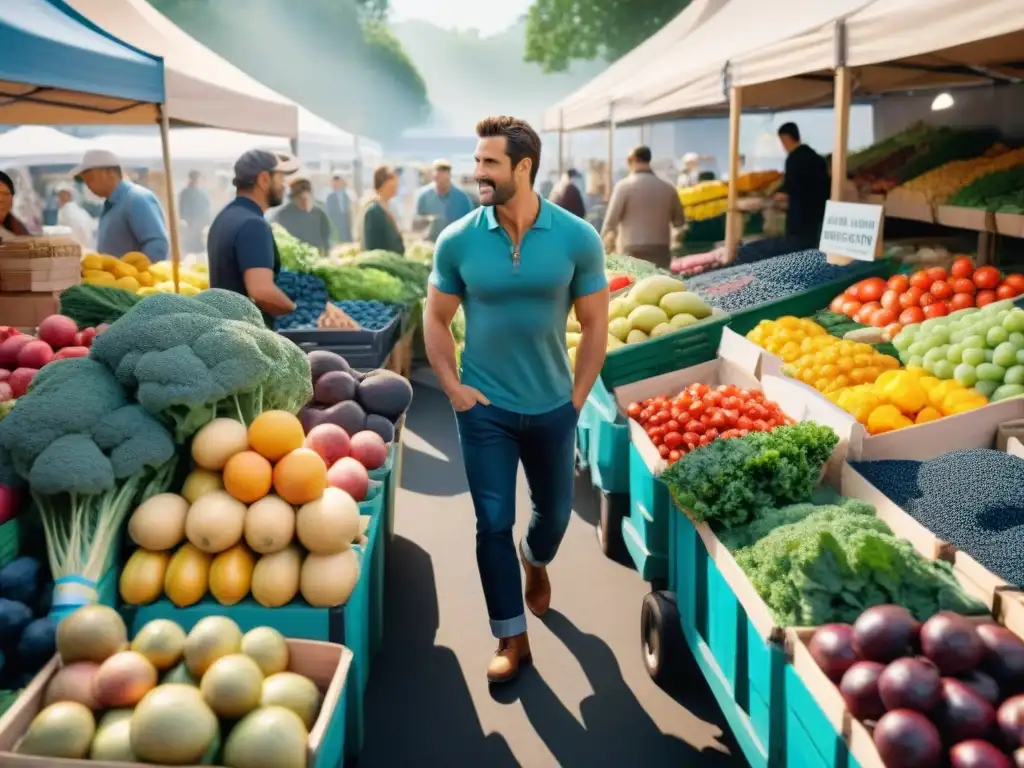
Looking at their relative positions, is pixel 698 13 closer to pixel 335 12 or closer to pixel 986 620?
pixel 986 620

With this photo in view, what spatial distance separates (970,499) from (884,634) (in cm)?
104

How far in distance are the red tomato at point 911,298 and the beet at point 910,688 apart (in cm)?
402

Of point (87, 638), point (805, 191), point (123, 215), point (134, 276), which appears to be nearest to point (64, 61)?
point (134, 276)

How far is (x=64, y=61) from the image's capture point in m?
4.62

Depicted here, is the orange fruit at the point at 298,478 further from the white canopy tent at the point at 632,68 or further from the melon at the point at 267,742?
the white canopy tent at the point at 632,68

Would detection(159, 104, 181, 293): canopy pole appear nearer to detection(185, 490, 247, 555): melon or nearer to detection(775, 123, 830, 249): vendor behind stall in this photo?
detection(185, 490, 247, 555): melon

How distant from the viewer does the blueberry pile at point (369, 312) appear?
6.99 m

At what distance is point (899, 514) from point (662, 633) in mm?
1002

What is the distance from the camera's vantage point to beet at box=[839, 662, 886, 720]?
2279 mm

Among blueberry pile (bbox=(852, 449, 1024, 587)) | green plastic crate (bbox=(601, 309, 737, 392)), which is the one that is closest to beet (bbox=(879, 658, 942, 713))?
blueberry pile (bbox=(852, 449, 1024, 587))

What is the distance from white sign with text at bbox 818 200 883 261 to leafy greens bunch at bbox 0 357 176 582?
441cm

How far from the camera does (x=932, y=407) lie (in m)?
4.29

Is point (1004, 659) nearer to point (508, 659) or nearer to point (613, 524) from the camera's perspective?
point (508, 659)

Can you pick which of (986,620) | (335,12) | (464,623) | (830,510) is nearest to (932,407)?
(830,510)
